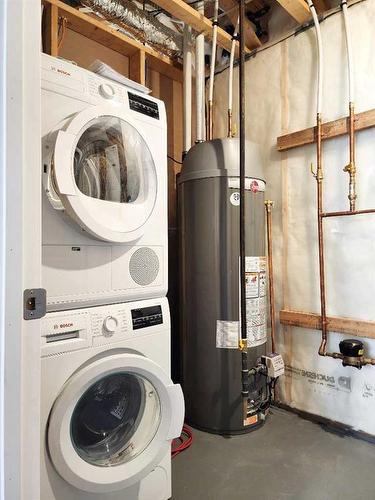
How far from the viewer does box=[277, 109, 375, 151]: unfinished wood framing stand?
172cm

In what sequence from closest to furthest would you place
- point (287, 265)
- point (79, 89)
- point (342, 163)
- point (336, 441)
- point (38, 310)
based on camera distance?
point (38, 310) → point (79, 89) → point (336, 441) → point (342, 163) → point (287, 265)

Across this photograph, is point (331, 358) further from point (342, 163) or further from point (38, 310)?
point (38, 310)

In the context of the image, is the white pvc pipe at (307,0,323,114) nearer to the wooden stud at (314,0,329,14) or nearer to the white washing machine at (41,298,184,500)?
the wooden stud at (314,0,329,14)

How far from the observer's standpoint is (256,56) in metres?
2.24

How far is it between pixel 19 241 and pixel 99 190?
589 millimetres

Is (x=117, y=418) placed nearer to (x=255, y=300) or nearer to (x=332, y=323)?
(x=255, y=300)

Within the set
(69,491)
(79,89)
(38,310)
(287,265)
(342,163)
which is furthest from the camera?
(287,265)

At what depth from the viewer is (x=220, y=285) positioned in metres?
1.82

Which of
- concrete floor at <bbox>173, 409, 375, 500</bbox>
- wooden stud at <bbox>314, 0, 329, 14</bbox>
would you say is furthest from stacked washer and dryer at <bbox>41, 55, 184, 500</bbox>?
wooden stud at <bbox>314, 0, 329, 14</bbox>

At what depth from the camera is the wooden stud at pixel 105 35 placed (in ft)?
5.83

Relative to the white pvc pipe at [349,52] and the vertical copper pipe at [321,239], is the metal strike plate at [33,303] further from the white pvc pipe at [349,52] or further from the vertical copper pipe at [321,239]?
the white pvc pipe at [349,52]

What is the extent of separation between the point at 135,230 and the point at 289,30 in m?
1.80

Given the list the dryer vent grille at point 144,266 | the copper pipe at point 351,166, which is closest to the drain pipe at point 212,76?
the copper pipe at point 351,166

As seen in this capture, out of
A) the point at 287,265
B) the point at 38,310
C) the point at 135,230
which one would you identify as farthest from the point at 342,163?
the point at 38,310
